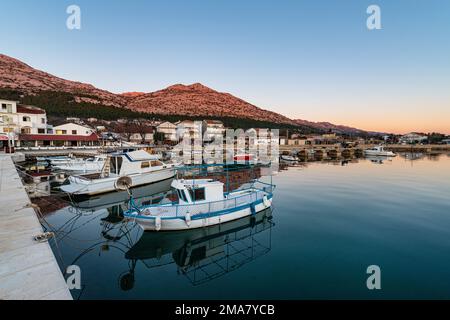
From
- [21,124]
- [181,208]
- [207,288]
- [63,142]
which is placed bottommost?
[207,288]

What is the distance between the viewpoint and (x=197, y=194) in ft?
57.6

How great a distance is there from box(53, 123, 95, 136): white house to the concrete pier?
6304cm

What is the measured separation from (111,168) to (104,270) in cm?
1912

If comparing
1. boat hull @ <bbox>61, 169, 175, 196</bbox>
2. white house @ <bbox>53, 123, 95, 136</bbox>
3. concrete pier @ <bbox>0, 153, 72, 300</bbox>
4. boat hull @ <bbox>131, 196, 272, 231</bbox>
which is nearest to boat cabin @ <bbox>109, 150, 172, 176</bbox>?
boat hull @ <bbox>61, 169, 175, 196</bbox>

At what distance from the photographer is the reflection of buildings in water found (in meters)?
12.6

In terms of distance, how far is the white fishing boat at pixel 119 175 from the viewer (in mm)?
25078

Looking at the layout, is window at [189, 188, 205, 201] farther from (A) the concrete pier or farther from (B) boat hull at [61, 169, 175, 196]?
(B) boat hull at [61, 169, 175, 196]

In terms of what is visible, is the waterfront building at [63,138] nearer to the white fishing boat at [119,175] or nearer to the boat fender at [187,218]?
the white fishing boat at [119,175]

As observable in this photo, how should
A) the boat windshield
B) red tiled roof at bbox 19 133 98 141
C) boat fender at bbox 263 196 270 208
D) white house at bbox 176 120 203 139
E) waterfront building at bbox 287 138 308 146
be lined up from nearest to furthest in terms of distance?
boat fender at bbox 263 196 270 208 → the boat windshield → red tiled roof at bbox 19 133 98 141 → white house at bbox 176 120 203 139 → waterfront building at bbox 287 138 308 146

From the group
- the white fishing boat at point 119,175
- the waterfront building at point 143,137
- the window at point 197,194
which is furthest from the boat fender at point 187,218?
the waterfront building at point 143,137
